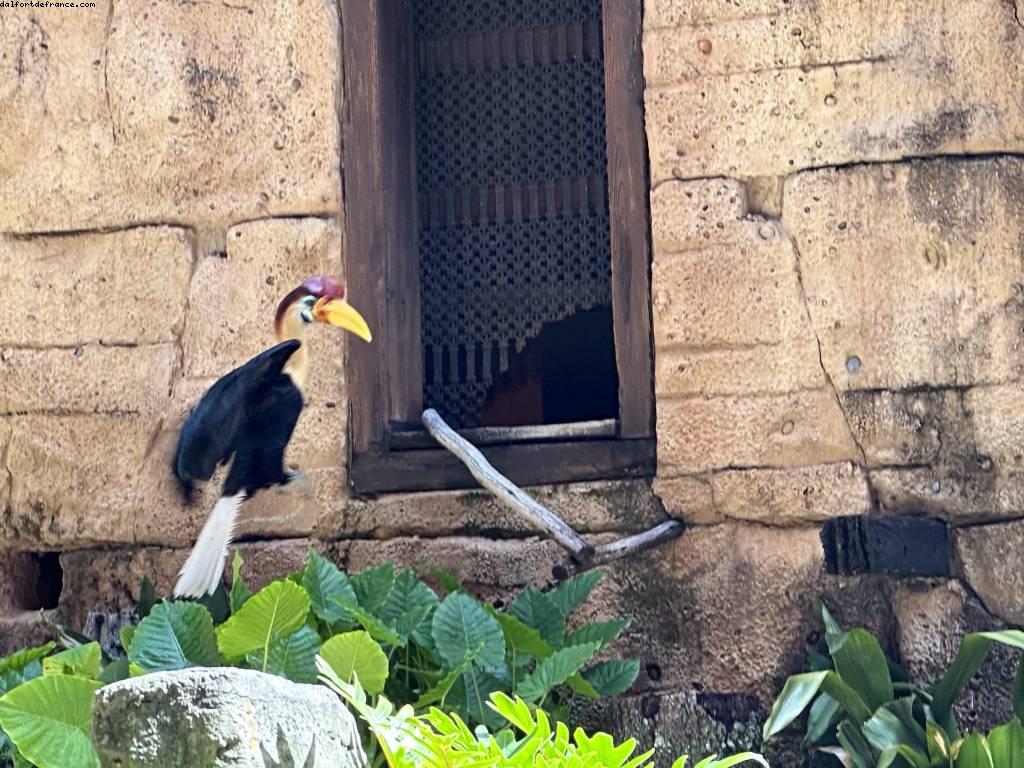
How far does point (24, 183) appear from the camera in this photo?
13.9ft

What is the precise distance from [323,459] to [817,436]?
1.21 metres

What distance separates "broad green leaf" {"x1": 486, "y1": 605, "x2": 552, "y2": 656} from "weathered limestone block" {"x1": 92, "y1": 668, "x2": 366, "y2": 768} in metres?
1.31

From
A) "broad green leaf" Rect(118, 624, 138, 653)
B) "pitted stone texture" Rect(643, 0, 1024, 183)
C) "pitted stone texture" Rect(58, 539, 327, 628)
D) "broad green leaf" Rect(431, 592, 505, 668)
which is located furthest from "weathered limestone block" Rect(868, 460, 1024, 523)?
"broad green leaf" Rect(118, 624, 138, 653)

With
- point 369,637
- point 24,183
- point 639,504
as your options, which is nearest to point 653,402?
point 639,504

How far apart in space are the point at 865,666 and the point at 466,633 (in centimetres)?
85

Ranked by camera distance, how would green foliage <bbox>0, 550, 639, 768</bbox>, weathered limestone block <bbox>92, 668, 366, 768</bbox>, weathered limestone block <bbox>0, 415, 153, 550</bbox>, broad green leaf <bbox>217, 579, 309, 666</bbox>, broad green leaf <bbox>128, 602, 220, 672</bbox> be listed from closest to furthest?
1. weathered limestone block <bbox>92, 668, 366, 768</bbox>
2. green foliage <bbox>0, 550, 639, 768</bbox>
3. broad green leaf <bbox>217, 579, 309, 666</bbox>
4. broad green leaf <bbox>128, 602, 220, 672</bbox>
5. weathered limestone block <bbox>0, 415, 153, 550</bbox>

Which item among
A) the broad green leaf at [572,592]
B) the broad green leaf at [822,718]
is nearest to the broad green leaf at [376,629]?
the broad green leaf at [572,592]

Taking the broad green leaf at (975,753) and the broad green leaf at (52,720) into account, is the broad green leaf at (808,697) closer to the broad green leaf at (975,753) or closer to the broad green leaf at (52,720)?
the broad green leaf at (975,753)

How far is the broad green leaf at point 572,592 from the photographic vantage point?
353 cm

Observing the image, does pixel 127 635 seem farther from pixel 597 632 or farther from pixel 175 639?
pixel 597 632

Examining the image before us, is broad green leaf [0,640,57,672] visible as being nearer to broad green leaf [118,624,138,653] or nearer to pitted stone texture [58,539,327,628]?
broad green leaf [118,624,138,653]

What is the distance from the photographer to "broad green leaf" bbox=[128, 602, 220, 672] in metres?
3.23

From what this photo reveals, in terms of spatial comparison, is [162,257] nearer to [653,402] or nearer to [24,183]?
[24,183]

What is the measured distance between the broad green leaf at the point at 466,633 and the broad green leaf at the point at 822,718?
0.67m
